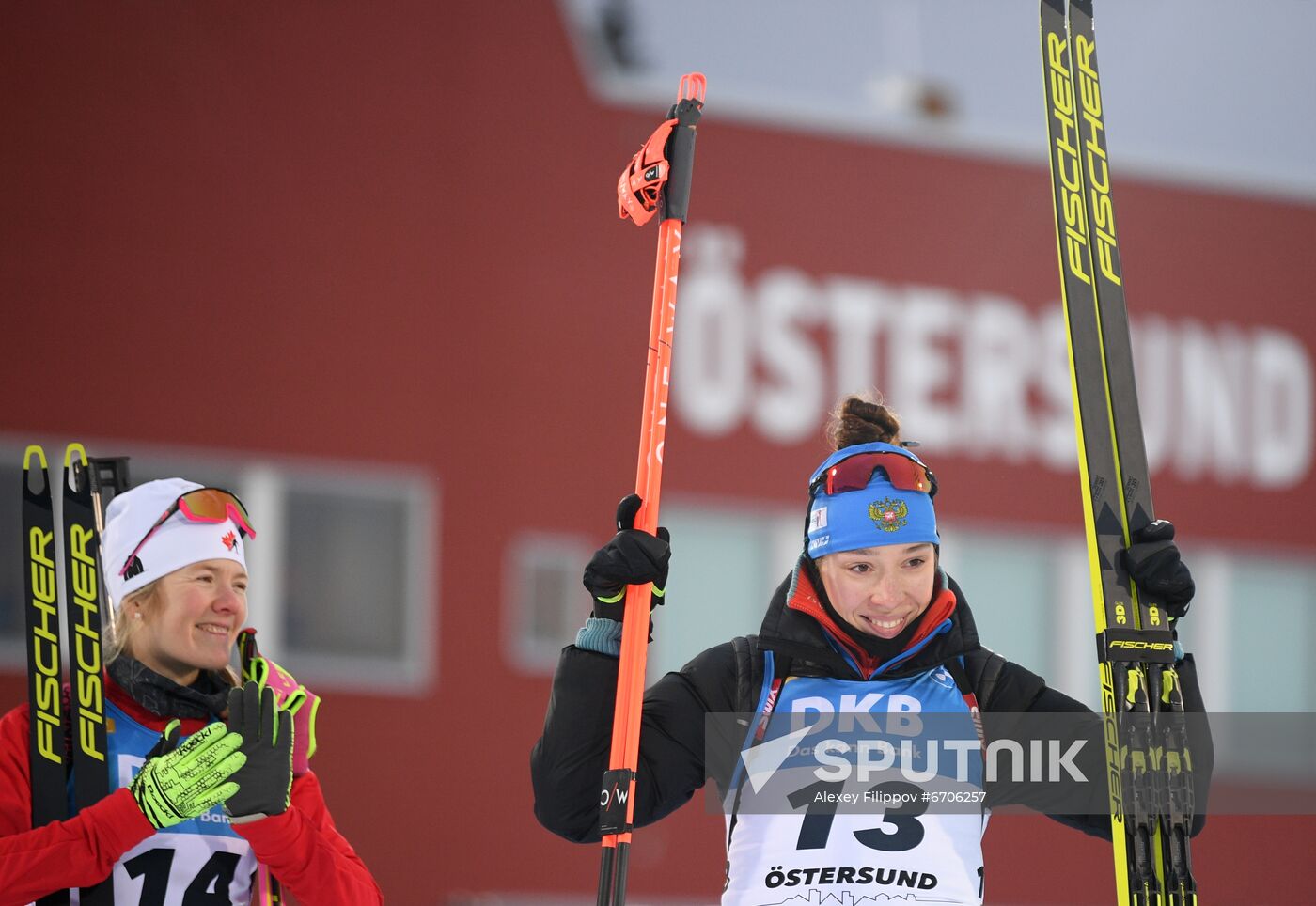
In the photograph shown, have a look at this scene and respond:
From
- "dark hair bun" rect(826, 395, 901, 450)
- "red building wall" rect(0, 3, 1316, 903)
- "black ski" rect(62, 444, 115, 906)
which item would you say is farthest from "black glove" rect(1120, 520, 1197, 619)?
"red building wall" rect(0, 3, 1316, 903)

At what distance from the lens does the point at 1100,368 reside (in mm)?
3668

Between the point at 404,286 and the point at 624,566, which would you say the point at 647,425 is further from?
the point at 404,286

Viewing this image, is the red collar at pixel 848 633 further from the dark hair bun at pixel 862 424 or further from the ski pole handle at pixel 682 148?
the ski pole handle at pixel 682 148

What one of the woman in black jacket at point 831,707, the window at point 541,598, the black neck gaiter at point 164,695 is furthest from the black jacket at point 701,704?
the window at point 541,598

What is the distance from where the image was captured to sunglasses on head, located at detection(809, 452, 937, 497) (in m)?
3.47

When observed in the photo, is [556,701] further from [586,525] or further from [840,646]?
[586,525]

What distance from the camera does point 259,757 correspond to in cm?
319

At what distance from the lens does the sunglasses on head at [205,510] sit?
3621 mm

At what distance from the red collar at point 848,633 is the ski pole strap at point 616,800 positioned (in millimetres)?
493

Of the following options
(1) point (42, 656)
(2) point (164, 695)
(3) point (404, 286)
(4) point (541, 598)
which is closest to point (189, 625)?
(2) point (164, 695)

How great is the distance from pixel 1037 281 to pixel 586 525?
397cm

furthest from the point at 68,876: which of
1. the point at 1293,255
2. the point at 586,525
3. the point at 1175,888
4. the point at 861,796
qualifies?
the point at 1293,255

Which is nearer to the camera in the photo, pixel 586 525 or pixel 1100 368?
pixel 1100 368

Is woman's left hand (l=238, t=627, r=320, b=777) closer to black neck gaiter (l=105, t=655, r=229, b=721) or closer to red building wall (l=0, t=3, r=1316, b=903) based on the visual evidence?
black neck gaiter (l=105, t=655, r=229, b=721)
